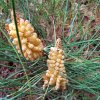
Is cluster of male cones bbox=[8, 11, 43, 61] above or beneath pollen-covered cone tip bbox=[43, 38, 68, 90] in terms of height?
above

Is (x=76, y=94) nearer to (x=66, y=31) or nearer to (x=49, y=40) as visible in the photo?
(x=49, y=40)

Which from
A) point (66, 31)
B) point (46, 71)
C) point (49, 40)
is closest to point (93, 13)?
point (66, 31)

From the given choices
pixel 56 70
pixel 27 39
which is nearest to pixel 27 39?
pixel 27 39

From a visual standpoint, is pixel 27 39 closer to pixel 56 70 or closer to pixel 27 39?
pixel 27 39

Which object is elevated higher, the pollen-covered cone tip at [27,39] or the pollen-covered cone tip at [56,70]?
the pollen-covered cone tip at [27,39]
